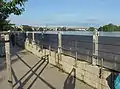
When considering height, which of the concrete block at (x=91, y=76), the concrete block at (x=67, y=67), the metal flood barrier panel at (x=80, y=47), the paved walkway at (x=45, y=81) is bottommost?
the paved walkway at (x=45, y=81)

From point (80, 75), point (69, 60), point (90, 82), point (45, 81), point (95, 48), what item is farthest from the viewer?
point (69, 60)

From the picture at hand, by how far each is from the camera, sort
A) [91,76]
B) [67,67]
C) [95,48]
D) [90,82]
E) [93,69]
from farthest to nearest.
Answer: [67,67] < [95,48] < [90,82] < [91,76] < [93,69]

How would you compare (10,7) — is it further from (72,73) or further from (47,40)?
(47,40)

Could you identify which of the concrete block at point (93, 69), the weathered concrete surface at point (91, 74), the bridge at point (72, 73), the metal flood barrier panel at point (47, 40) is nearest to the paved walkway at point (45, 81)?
the bridge at point (72, 73)

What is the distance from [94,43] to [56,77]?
9.48 ft

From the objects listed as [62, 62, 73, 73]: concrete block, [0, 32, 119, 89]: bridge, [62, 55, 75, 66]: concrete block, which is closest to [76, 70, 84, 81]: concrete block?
[0, 32, 119, 89]: bridge

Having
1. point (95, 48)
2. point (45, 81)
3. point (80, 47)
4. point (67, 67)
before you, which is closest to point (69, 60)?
point (67, 67)

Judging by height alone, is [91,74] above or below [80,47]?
below

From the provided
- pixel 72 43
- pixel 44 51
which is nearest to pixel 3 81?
pixel 72 43

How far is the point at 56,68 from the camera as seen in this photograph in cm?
1727

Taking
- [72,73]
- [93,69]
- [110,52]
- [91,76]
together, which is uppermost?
[110,52]

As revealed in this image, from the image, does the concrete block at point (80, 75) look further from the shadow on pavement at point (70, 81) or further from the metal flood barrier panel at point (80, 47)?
the metal flood barrier panel at point (80, 47)

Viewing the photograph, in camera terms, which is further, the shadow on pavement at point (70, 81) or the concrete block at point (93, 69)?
the shadow on pavement at point (70, 81)

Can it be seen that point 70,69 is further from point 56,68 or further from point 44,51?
point 44,51
